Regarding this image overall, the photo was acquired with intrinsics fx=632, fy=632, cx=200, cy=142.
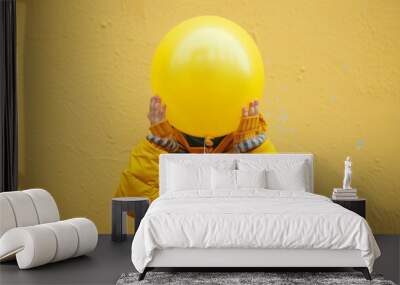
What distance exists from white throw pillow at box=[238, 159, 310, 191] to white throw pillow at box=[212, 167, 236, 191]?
287 mm

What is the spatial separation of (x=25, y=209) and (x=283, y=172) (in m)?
2.50

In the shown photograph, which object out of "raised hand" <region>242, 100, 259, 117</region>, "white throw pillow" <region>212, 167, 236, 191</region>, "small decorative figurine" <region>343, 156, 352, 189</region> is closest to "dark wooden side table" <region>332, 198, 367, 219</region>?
"small decorative figurine" <region>343, 156, 352, 189</region>

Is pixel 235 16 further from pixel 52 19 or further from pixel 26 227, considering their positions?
pixel 26 227

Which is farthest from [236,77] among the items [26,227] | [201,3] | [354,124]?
[26,227]

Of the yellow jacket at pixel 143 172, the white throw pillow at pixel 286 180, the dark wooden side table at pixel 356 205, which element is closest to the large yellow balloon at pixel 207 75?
the yellow jacket at pixel 143 172

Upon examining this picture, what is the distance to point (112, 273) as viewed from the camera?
494 cm

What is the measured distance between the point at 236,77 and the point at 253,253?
2328 millimetres

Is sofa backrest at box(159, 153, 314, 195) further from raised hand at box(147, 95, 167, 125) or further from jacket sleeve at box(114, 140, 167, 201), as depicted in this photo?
raised hand at box(147, 95, 167, 125)

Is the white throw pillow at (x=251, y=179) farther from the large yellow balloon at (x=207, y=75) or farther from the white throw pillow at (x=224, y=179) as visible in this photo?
the large yellow balloon at (x=207, y=75)

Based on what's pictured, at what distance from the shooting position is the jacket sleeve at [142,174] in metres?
6.76

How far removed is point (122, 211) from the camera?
247 inches


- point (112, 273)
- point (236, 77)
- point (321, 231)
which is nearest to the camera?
point (321, 231)

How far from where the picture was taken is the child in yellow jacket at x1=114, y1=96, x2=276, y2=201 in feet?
21.8

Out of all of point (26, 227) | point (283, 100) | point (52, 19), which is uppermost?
point (52, 19)
